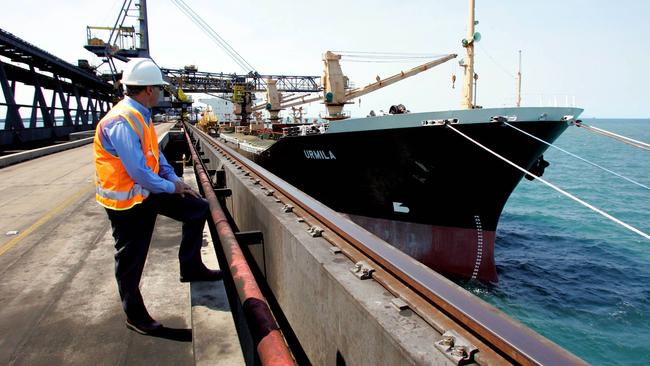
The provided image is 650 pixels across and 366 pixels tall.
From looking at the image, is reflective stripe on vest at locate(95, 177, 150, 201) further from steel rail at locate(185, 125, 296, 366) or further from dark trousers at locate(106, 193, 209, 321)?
steel rail at locate(185, 125, 296, 366)

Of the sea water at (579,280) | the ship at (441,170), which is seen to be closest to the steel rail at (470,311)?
the ship at (441,170)

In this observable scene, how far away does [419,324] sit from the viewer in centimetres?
199

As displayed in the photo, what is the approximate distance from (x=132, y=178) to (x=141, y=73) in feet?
2.45

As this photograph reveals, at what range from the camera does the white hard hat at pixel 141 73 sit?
291 centimetres

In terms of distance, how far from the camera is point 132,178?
282 centimetres

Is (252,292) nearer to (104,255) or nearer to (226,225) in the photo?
(226,225)

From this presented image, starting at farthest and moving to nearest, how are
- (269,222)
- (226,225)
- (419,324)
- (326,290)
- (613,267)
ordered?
(613,267) < (269,222) < (226,225) < (326,290) < (419,324)

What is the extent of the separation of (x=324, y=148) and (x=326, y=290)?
11505 mm

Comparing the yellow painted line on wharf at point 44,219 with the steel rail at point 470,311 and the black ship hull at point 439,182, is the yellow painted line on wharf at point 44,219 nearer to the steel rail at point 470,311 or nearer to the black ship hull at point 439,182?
the steel rail at point 470,311

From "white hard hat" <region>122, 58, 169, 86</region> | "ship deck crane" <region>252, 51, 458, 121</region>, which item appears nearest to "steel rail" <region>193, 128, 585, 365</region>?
"white hard hat" <region>122, 58, 169, 86</region>

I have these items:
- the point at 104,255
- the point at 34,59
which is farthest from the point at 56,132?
the point at 104,255

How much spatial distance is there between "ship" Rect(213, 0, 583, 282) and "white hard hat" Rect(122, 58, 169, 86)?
25.4 feet

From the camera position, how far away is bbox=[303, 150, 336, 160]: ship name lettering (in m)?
14.0

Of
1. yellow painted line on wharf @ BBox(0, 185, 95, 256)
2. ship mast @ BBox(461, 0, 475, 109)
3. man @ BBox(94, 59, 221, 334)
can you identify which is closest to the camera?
man @ BBox(94, 59, 221, 334)
